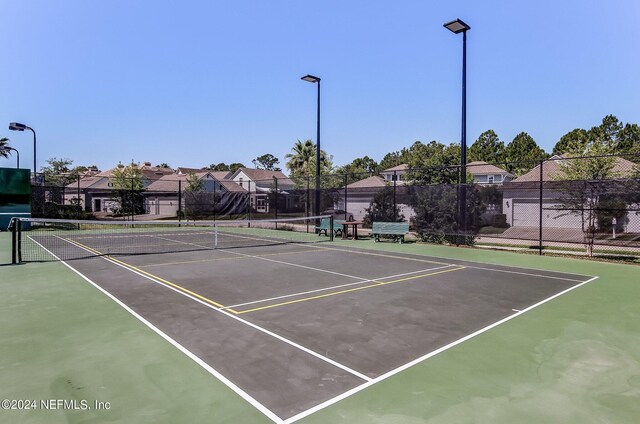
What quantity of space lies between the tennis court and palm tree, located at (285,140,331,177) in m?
45.0

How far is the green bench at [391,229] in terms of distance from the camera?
19.6 m

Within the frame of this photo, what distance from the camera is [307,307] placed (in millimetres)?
7500

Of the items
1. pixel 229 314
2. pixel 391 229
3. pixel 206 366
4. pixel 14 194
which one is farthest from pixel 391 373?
pixel 14 194

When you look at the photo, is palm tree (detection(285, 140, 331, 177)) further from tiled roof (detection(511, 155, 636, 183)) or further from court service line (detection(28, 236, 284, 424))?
court service line (detection(28, 236, 284, 424))

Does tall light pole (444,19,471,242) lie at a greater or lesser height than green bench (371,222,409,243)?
greater

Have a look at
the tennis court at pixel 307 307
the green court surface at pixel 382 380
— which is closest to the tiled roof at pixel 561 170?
the tennis court at pixel 307 307

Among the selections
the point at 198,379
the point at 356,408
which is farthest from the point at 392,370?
the point at 198,379

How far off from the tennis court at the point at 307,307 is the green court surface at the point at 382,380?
0.26 meters

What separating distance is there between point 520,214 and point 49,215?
35.5m

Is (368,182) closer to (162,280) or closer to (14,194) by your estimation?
(14,194)

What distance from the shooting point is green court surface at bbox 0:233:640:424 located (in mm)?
3773

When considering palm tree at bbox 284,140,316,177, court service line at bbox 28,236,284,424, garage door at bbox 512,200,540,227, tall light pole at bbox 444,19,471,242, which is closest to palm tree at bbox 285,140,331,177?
palm tree at bbox 284,140,316,177

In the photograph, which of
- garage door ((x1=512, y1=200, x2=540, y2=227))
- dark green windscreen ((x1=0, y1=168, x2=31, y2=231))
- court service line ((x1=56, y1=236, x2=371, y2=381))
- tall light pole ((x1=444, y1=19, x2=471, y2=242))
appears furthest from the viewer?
garage door ((x1=512, y1=200, x2=540, y2=227))

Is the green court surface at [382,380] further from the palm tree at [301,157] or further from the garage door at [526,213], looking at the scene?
the palm tree at [301,157]
